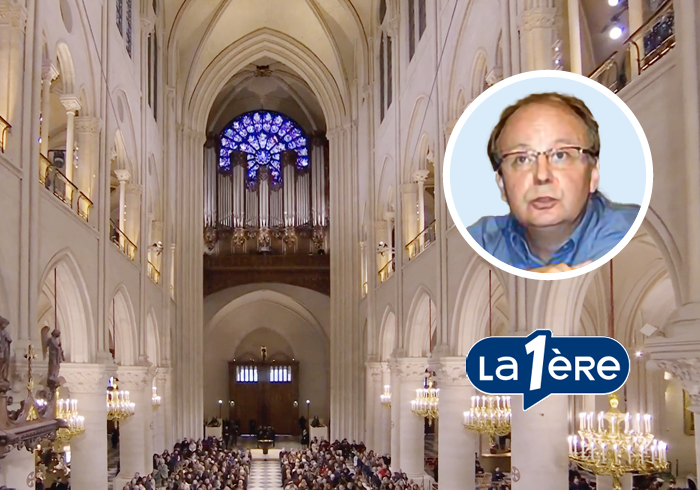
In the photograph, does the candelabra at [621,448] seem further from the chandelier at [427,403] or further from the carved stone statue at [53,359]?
the chandelier at [427,403]

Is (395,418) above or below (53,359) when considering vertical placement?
below

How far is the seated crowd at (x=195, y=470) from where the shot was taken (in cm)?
2173

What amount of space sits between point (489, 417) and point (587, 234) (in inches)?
477

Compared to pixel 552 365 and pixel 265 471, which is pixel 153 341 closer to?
pixel 265 471

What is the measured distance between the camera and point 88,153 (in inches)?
679

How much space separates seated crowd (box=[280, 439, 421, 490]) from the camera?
71.7 ft

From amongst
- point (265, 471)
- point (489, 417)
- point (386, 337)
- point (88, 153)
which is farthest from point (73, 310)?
point (265, 471)

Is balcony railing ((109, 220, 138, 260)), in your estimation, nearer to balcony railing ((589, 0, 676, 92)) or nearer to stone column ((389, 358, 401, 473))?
stone column ((389, 358, 401, 473))

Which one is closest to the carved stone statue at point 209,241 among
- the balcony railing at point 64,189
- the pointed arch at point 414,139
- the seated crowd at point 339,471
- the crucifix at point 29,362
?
the seated crowd at point 339,471

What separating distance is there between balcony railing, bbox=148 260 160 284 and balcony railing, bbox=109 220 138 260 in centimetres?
358

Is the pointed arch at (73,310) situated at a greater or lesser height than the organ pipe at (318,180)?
lesser

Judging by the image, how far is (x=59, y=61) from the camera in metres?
15.7

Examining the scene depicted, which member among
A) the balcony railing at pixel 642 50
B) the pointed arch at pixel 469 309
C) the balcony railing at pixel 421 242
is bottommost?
the pointed arch at pixel 469 309

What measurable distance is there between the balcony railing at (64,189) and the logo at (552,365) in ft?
34.6
